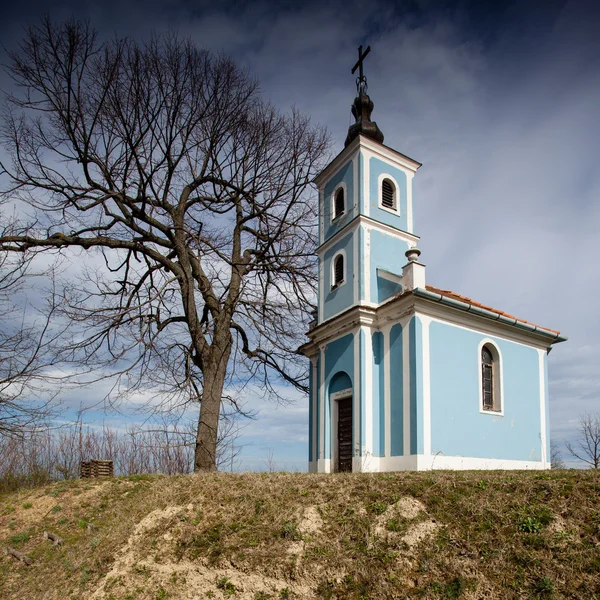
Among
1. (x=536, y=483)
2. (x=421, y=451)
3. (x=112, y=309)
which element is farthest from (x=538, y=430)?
(x=112, y=309)

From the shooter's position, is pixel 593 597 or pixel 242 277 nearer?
pixel 593 597

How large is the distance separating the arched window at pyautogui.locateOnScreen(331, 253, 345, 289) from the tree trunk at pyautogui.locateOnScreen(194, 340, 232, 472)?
12.0ft

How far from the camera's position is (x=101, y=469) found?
13445 mm

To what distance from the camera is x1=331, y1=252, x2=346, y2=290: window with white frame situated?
1602cm

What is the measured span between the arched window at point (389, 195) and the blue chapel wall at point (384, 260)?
45.4 inches

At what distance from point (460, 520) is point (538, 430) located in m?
10.3

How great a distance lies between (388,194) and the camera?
1644 cm

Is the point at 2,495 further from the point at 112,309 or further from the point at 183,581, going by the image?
the point at 183,581

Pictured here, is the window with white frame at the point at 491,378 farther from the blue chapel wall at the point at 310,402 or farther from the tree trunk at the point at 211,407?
the tree trunk at the point at 211,407

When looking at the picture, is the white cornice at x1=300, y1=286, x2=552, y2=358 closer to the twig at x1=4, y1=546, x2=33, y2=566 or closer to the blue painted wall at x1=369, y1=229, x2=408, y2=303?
the blue painted wall at x1=369, y1=229, x2=408, y2=303

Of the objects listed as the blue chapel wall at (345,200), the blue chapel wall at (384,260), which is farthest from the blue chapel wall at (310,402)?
the blue chapel wall at (345,200)

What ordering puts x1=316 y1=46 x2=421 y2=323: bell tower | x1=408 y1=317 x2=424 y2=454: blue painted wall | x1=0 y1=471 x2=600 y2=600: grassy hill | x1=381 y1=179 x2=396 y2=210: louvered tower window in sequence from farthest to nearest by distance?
x1=381 y1=179 x2=396 y2=210: louvered tower window → x1=316 y1=46 x2=421 y2=323: bell tower → x1=408 y1=317 x2=424 y2=454: blue painted wall → x1=0 y1=471 x2=600 y2=600: grassy hill

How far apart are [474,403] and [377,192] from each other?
264 inches

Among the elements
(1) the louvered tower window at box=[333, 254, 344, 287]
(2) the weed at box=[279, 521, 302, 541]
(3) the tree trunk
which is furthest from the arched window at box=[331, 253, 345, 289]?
(2) the weed at box=[279, 521, 302, 541]
